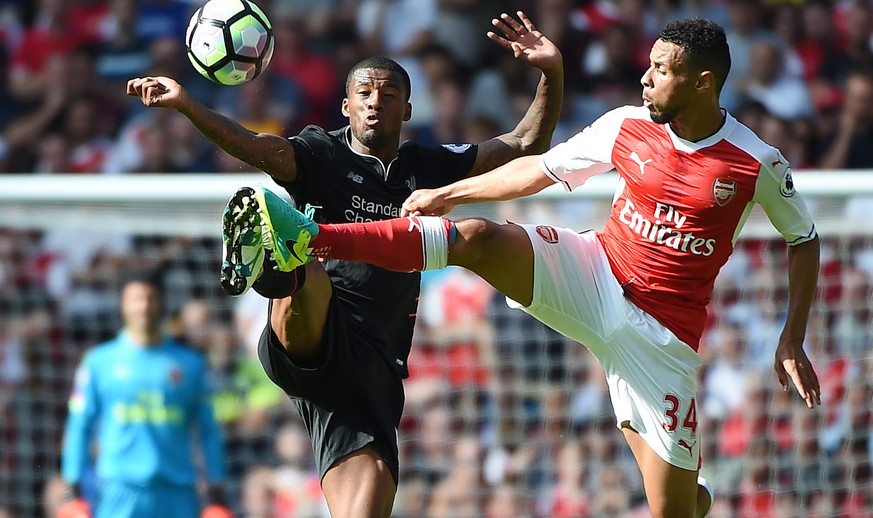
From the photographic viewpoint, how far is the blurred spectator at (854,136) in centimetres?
1044

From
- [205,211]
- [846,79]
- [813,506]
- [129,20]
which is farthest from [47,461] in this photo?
[846,79]

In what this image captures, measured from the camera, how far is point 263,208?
4.92 metres

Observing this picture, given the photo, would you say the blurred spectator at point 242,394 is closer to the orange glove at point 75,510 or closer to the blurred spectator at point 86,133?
the orange glove at point 75,510

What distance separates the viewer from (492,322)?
912 centimetres

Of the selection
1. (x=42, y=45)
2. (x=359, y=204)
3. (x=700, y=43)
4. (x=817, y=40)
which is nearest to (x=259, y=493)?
(x=359, y=204)

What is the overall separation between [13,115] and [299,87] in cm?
263

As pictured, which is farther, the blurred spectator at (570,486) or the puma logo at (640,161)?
the blurred spectator at (570,486)

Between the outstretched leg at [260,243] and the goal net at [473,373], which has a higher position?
the outstretched leg at [260,243]

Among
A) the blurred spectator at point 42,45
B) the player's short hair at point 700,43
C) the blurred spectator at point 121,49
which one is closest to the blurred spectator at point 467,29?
the blurred spectator at point 121,49

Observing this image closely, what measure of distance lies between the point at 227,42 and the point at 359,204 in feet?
2.95

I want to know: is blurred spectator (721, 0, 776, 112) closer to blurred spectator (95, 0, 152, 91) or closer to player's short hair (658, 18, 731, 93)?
blurred spectator (95, 0, 152, 91)

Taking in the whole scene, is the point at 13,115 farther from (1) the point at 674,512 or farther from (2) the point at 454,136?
(1) the point at 674,512

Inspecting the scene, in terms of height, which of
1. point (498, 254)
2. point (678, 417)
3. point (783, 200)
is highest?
point (783, 200)

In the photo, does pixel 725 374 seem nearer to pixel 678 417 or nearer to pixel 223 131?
pixel 678 417
